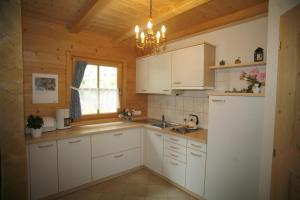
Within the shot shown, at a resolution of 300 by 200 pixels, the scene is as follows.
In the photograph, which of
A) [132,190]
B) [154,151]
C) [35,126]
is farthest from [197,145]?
[35,126]

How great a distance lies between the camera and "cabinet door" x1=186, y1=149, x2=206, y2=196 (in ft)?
7.29

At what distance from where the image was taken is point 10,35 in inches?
67.3

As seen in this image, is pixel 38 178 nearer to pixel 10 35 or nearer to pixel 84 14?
pixel 10 35

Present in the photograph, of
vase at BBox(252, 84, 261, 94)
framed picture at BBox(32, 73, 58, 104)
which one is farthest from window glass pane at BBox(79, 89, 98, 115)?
vase at BBox(252, 84, 261, 94)

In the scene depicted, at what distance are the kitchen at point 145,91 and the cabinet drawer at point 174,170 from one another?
22 millimetres

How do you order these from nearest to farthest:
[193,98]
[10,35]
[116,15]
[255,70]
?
[10,35] < [255,70] < [116,15] < [193,98]

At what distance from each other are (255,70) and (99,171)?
9.01 feet

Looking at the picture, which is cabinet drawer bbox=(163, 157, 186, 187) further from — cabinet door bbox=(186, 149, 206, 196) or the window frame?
the window frame

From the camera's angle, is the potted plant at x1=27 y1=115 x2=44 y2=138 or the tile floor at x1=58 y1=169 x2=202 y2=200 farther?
the tile floor at x1=58 y1=169 x2=202 y2=200

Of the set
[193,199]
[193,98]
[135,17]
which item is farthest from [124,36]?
[193,199]

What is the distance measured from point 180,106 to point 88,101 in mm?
1759

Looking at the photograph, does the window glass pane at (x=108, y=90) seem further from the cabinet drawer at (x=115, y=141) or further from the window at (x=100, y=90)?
the cabinet drawer at (x=115, y=141)

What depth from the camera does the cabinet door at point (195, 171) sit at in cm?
222

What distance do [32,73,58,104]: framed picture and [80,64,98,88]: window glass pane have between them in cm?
47
